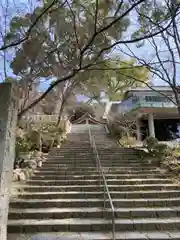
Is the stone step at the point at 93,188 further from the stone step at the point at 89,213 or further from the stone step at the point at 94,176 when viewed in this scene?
the stone step at the point at 89,213

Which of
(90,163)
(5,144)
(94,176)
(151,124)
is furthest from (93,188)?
(151,124)

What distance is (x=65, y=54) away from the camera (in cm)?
827

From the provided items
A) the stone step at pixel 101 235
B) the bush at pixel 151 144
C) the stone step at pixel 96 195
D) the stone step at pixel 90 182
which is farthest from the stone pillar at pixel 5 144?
the bush at pixel 151 144

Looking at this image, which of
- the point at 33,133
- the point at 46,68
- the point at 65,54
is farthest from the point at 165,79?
the point at 33,133

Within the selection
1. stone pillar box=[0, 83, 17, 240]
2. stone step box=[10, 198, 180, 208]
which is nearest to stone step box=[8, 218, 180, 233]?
stone step box=[10, 198, 180, 208]

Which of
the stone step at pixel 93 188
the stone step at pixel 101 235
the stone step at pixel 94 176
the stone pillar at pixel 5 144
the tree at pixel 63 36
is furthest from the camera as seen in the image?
the stone step at pixel 94 176

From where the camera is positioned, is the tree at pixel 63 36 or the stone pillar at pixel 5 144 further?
the tree at pixel 63 36

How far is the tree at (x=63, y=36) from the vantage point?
629 centimetres

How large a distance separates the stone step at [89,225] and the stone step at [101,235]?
15cm

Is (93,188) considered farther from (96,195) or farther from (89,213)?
(89,213)

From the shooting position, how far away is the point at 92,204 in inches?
234

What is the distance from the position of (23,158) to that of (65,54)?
3.80 metres

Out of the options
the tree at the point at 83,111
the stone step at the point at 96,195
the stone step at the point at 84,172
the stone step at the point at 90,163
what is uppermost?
the tree at the point at 83,111

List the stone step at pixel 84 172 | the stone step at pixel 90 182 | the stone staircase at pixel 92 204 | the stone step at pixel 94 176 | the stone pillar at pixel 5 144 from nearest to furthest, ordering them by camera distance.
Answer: the stone pillar at pixel 5 144
the stone staircase at pixel 92 204
the stone step at pixel 90 182
the stone step at pixel 94 176
the stone step at pixel 84 172
